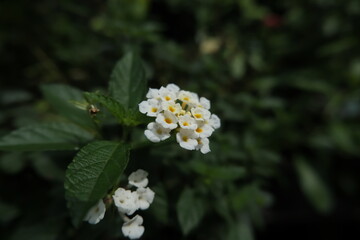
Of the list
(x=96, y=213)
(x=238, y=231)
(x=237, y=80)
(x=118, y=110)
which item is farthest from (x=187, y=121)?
(x=237, y=80)

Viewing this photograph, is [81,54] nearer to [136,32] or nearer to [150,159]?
[136,32]

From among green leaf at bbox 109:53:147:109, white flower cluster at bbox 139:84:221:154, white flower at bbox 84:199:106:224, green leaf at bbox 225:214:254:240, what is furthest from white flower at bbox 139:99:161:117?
green leaf at bbox 225:214:254:240

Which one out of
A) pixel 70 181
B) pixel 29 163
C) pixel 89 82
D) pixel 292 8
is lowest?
pixel 29 163

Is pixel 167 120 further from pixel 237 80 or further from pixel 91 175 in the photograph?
pixel 237 80

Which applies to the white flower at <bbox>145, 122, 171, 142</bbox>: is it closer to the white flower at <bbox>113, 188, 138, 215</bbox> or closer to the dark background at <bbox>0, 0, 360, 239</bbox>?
the white flower at <bbox>113, 188, 138, 215</bbox>

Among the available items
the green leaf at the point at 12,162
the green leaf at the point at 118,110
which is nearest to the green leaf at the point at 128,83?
the green leaf at the point at 118,110

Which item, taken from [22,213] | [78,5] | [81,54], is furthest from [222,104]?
[78,5]

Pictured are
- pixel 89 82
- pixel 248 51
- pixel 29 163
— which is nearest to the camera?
pixel 29 163

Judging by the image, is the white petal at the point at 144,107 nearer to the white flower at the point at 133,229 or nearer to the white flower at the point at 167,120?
the white flower at the point at 167,120
